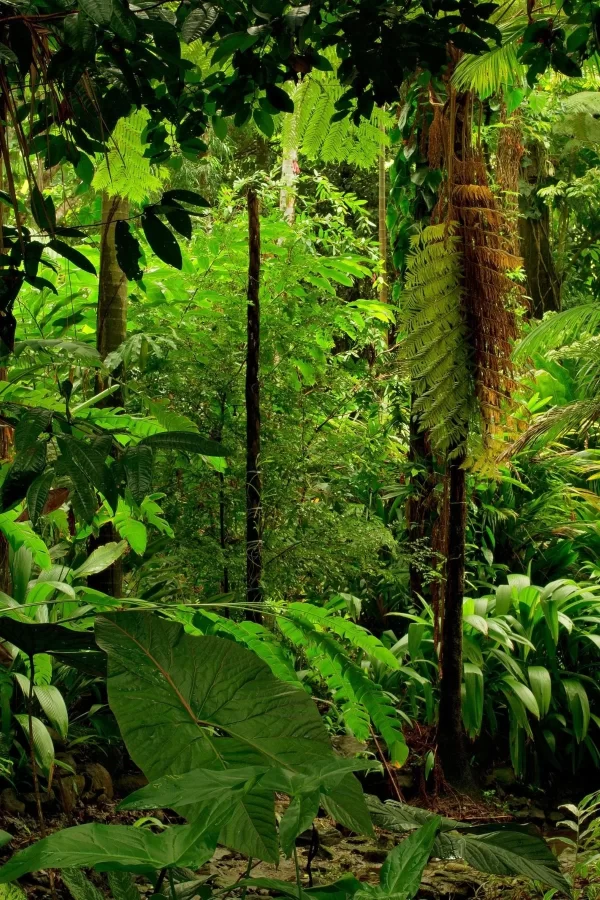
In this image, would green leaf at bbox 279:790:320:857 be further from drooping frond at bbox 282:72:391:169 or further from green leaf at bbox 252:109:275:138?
drooping frond at bbox 282:72:391:169

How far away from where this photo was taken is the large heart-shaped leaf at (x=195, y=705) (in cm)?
135

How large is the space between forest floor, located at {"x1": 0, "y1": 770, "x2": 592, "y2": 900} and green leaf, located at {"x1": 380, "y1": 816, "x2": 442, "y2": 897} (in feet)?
3.81

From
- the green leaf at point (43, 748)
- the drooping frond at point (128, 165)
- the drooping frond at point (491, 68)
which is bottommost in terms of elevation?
the green leaf at point (43, 748)

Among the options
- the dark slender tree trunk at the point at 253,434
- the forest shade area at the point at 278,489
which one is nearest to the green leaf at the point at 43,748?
the forest shade area at the point at 278,489

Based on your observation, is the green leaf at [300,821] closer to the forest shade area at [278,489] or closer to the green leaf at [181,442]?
the forest shade area at [278,489]

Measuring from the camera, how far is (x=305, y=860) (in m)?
2.39

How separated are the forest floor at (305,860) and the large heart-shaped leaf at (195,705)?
2.65 feet

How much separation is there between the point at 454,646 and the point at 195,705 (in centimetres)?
186

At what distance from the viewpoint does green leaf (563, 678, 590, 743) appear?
3.30 m

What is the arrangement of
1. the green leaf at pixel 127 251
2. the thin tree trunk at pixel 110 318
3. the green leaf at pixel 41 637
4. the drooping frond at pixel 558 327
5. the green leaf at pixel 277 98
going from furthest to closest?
the drooping frond at pixel 558 327 → the thin tree trunk at pixel 110 318 → the green leaf at pixel 127 251 → the green leaf at pixel 277 98 → the green leaf at pixel 41 637

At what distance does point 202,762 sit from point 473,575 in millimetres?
3132

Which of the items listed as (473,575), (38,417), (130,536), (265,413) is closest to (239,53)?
(38,417)

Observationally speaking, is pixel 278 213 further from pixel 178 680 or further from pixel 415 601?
pixel 178 680

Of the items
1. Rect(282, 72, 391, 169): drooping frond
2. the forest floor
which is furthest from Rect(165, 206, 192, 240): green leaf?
the forest floor
